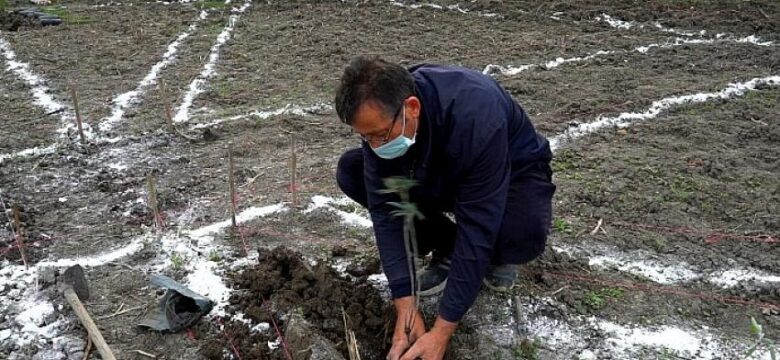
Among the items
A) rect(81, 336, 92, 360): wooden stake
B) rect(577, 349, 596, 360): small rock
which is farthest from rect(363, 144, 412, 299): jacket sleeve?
rect(81, 336, 92, 360): wooden stake

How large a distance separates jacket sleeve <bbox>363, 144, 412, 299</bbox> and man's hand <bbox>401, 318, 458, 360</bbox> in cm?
22

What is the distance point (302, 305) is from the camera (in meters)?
3.24

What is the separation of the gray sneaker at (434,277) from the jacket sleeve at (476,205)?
28.0 inches

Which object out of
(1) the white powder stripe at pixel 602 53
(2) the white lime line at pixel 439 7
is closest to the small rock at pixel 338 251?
(1) the white powder stripe at pixel 602 53

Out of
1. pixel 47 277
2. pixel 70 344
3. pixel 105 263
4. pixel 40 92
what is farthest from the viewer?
pixel 40 92

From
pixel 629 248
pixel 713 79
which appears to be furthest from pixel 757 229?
pixel 713 79

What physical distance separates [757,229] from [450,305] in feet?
7.80

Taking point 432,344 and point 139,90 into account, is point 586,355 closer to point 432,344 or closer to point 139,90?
point 432,344

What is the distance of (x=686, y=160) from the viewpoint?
15.9ft

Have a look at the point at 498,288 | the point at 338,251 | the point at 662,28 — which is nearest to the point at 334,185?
the point at 338,251

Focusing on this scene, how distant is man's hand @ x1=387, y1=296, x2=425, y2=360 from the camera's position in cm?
278

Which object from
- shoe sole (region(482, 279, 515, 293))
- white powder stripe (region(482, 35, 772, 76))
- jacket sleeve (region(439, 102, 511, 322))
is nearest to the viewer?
jacket sleeve (region(439, 102, 511, 322))

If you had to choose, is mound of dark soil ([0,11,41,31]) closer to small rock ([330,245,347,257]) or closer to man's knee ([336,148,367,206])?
small rock ([330,245,347,257])

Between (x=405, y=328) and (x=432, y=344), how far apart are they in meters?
0.16
